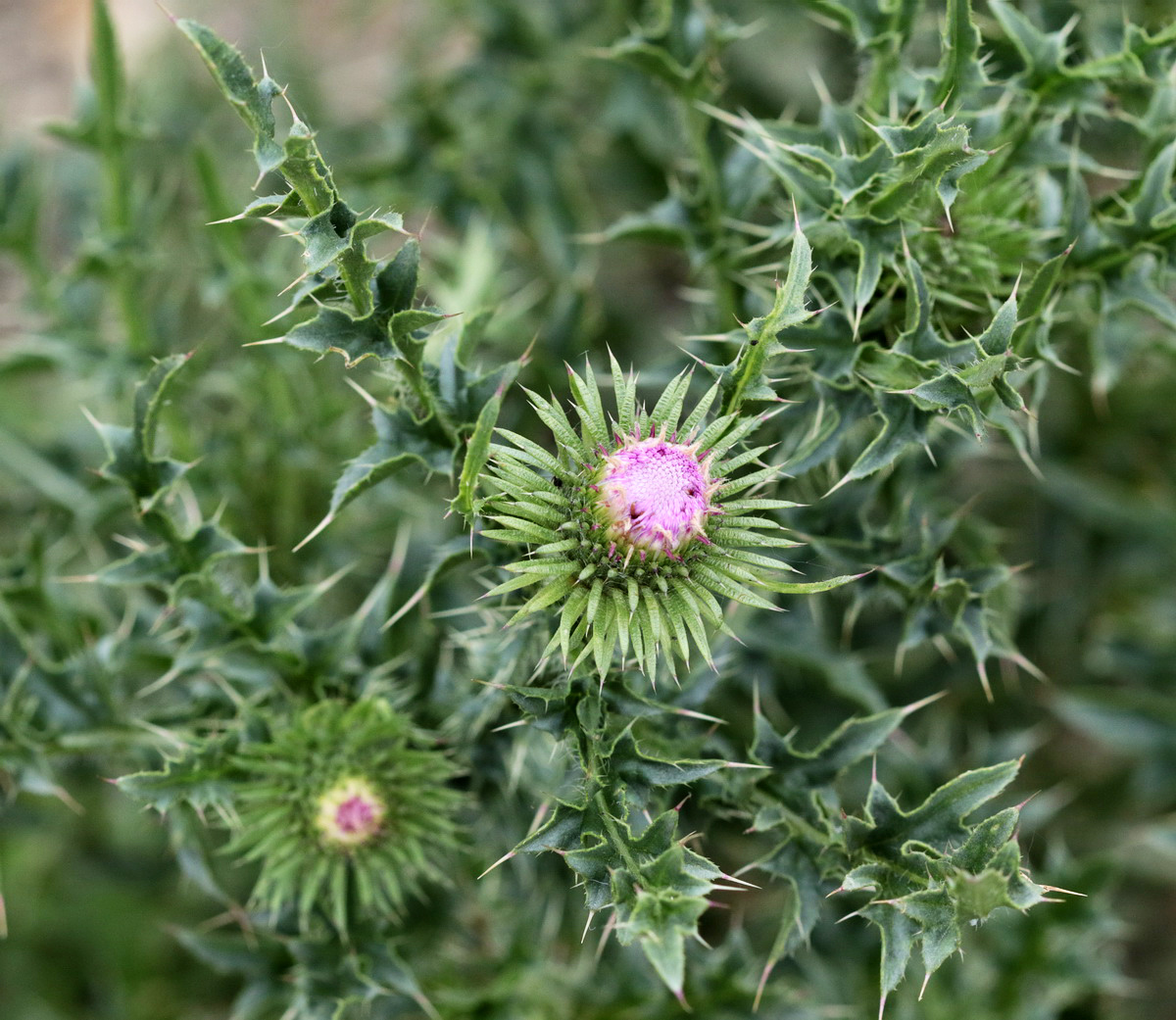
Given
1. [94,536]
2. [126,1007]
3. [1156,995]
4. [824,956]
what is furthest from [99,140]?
[1156,995]

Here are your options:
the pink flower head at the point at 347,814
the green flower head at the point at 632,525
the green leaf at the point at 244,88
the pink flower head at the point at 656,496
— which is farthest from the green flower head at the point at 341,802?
the green leaf at the point at 244,88

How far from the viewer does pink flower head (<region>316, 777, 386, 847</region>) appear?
2.84 m

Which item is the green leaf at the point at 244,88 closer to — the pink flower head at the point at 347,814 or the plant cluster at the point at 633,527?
the plant cluster at the point at 633,527

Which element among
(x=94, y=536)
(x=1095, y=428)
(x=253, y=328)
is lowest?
(x=1095, y=428)

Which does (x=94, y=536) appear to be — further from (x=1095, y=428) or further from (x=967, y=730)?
(x=1095, y=428)

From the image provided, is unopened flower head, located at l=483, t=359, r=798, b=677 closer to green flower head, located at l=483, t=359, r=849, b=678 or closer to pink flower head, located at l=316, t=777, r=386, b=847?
green flower head, located at l=483, t=359, r=849, b=678

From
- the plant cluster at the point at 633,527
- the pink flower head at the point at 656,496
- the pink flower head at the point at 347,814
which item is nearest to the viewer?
the pink flower head at the point at 656,496

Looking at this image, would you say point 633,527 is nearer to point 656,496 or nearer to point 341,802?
point 656,496

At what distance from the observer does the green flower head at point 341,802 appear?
286cm

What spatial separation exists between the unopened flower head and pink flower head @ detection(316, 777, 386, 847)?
858 mm

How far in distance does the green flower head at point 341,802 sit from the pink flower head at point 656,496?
103 centimetres

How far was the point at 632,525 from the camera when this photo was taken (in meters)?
2.30

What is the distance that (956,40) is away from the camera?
2898 mm

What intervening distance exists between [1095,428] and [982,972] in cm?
235
